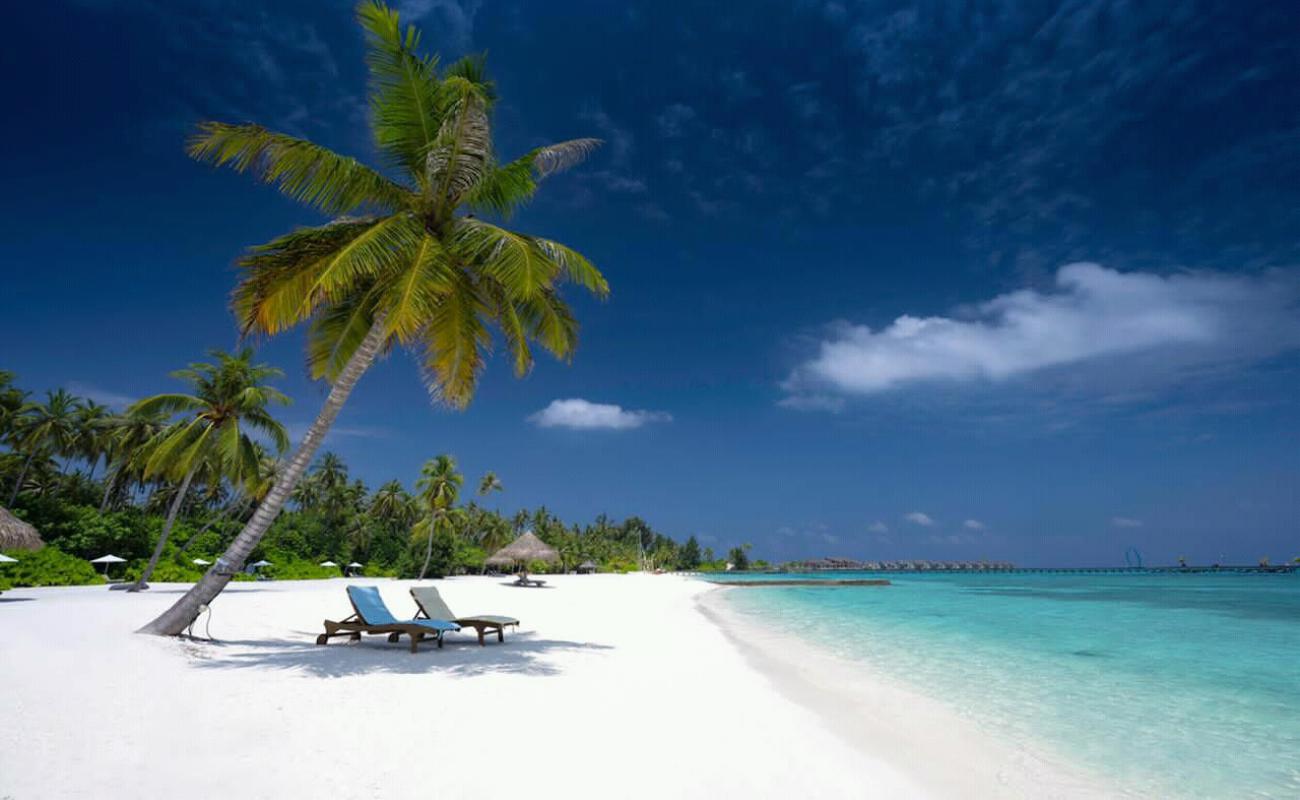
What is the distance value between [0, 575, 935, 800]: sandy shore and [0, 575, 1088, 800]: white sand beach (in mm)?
19

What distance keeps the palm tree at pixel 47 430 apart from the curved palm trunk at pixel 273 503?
3411 cm

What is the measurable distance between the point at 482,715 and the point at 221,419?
17.0 metres

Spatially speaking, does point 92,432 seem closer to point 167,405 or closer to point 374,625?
point 167,405

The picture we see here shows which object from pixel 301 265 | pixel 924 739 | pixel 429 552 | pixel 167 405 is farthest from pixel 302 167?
pixel 429 552

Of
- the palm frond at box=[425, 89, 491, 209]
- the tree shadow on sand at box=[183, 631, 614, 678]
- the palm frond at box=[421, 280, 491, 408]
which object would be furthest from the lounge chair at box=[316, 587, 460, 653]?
the palm frond at box=[425, 89, 491, 209]

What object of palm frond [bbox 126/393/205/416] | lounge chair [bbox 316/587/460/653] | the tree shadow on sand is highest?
palm frond [bbox 126/393/205/416]

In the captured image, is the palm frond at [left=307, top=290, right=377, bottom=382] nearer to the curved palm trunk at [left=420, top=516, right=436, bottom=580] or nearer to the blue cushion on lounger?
the blue cushion on lounger

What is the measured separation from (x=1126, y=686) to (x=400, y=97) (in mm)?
12543

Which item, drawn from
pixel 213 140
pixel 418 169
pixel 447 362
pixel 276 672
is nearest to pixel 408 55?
pixel 418 169

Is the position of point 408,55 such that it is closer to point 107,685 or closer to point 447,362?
point 447,362

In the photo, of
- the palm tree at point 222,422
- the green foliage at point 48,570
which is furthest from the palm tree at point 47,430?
the palm tree at point 222,422

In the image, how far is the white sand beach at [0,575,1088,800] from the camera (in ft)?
12.0

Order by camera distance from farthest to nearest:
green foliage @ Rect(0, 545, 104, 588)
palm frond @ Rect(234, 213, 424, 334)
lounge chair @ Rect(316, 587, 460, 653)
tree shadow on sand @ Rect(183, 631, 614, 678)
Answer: green foliage @ Rect(0, 545, 104, 588) < lounge chair @ Rect(316, 587, 460, 653) < palm frond @ Rect(234, 213, 424, 334) < tree shadow on sand @ Rect(183, 631, 614, 678)

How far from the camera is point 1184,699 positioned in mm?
8266
